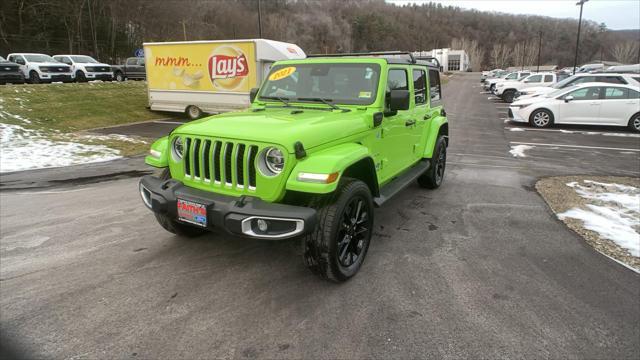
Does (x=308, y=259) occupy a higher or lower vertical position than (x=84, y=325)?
higher

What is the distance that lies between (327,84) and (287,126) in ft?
4.26

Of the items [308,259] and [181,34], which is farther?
[181,34]

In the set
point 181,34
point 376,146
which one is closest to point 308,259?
point 376,146

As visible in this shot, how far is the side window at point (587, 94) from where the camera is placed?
44.5ft

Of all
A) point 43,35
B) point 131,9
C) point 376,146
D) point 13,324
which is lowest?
point 13,324

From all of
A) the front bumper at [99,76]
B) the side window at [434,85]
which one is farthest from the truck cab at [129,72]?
the side window at [434,85]

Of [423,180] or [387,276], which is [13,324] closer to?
[387,276]

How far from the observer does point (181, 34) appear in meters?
55.0

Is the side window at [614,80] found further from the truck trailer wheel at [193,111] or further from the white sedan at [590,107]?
the truck trailer wheel at [193,111]

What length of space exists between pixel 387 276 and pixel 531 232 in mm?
2212

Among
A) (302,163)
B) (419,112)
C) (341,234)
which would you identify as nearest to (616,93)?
(419,112)

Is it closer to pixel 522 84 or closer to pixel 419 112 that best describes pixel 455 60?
pixel 522 84

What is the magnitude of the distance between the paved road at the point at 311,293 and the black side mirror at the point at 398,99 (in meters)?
1.46

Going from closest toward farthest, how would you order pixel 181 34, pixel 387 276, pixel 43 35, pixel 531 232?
1. pixel 387 276
2. pixel 531 232
3. pixel 43 35
4. pixel 181 34
